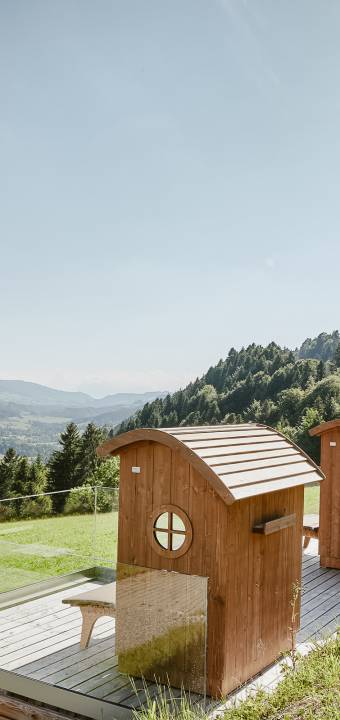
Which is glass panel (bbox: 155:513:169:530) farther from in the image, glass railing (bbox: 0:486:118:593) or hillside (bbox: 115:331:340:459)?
hillside (bbox: 115:331:340:459)

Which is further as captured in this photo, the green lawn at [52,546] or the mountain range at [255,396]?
the mountain range at [255,396]

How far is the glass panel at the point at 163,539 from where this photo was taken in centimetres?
545

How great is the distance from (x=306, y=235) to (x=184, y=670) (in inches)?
2061

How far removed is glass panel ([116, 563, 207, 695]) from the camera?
463 cm

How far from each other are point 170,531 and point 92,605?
90 cm

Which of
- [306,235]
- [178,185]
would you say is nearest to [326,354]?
[306,235]

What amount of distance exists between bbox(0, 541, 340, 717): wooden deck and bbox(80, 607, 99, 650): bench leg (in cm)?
4

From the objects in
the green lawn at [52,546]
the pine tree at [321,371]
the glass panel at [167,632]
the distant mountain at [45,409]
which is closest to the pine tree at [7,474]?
the distant mountain at [45,409]

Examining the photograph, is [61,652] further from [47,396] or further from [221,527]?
[47,396]

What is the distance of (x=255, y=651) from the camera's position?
5535 millimetres

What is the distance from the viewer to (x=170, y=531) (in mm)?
5430

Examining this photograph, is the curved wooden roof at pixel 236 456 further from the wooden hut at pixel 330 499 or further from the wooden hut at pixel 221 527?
the wooden hut at pixel 330 499

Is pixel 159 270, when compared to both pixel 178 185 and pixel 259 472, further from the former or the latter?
pixel 259 472

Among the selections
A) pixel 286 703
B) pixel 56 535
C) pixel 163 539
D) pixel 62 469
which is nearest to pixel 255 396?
pixel 62 469
